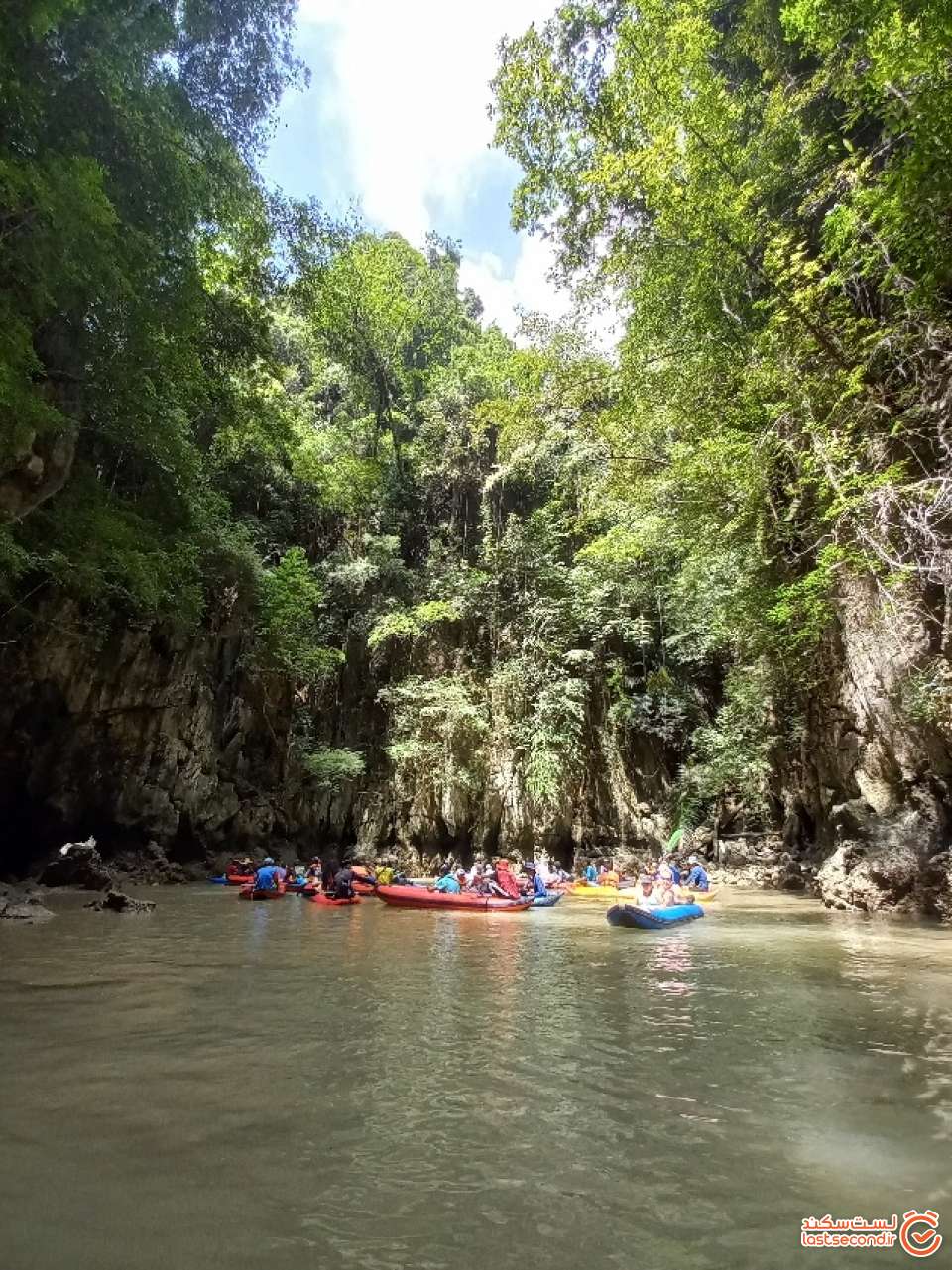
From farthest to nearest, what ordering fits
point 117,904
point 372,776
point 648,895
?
1. point 372,776
2. point 648,895
3. point 117,904

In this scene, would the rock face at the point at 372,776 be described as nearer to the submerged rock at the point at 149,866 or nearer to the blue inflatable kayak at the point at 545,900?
the submerged rock at the point at 149,866

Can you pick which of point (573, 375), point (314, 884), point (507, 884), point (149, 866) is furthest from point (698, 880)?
point (149, 866)

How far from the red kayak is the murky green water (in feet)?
21.3

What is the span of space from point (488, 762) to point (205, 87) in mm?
16365

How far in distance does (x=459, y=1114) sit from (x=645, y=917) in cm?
743

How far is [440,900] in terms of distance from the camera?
41.8 feet

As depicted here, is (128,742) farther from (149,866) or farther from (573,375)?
(573,375)

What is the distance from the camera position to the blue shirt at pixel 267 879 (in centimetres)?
1312

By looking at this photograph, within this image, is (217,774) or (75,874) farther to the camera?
(217,774)

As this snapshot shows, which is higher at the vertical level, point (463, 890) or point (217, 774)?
point (217, 774)

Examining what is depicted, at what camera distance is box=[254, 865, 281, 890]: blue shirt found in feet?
43.1

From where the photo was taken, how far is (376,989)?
553cm

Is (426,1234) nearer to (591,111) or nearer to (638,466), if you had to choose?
(638,466)

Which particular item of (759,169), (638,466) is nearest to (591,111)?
(759,169)
